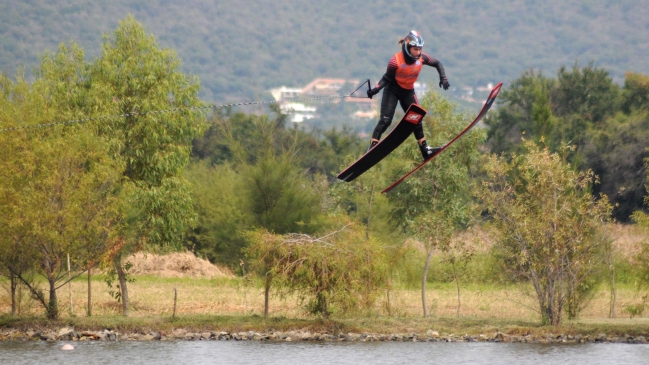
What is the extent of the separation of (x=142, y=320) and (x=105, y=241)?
2054 mm

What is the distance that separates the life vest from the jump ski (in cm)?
34

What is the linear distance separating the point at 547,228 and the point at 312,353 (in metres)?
6.04

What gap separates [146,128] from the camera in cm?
2289

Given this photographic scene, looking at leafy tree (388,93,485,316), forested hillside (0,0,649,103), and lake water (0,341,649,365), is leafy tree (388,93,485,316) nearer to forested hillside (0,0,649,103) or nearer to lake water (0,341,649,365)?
lake water (0,341,649,365)

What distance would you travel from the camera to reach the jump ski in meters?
12.4

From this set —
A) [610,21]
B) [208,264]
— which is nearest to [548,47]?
[610,21]

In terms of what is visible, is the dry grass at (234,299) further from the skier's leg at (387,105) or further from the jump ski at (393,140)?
the skier's leg at (387,105)

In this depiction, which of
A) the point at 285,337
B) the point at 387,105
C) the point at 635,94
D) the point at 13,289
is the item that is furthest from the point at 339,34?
the point at 387,105

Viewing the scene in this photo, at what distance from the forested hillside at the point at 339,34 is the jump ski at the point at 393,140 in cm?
12812

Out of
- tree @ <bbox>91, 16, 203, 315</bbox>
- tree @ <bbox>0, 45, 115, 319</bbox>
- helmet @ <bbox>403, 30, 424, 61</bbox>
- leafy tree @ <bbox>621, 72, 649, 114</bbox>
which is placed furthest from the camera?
leafy tree @ <bbox>621, 72, 649, 114</bbox>

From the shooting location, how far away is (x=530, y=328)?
69.7ft

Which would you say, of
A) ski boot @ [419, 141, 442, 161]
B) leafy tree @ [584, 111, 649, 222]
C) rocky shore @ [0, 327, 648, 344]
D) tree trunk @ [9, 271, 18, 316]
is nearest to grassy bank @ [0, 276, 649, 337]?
rocky shore @ [0, 327, 648, 344]

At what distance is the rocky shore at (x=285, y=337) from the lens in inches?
823

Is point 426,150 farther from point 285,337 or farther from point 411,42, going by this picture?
point 285,337
